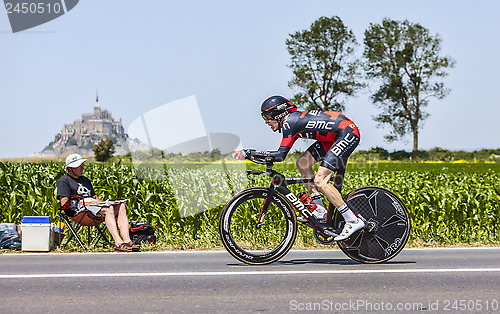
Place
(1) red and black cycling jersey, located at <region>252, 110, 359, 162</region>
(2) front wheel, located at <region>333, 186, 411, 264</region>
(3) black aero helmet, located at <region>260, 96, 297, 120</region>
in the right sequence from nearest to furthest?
(1) red and black cycling jersey, located at <region>252, 110, 359, 162</region>, (3) black aero helmet, located at <region>260, 96, 297, 120</region>, (2) front wheel, located at <region>333, 186, 411, 264</region>

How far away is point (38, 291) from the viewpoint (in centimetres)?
642

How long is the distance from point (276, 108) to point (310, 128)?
1.59 feet

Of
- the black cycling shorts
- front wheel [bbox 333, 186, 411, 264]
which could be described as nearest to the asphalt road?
front wheel [bbox 333, 186, 411, 264]

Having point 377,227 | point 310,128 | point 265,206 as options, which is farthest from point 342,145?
point 377,227

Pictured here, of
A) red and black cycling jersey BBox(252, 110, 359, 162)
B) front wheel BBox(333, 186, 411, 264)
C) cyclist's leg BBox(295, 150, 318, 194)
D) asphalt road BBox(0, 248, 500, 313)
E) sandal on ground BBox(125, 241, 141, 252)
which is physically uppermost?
red and black cycling jersey BBox(252, 110, 359, 162)

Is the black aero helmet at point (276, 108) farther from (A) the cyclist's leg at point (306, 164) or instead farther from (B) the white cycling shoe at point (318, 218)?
(B) the white cycling shoe at point (318, 218)

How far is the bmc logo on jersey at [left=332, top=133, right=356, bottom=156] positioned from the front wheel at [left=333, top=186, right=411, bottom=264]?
77 cm

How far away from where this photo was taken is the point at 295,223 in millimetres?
7363

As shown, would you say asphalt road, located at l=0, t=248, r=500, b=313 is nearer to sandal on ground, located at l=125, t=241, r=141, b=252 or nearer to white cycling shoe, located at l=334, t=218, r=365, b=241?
sandal on ground, located at l=125, t=241, r=141, b=252

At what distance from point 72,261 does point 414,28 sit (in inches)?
2514

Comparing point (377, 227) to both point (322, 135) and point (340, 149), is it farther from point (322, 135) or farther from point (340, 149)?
point (322, 135)

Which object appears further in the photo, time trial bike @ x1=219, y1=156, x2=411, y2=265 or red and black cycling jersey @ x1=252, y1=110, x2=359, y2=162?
time trial bike @ x1=219, y1=156, x2=411, y2=265

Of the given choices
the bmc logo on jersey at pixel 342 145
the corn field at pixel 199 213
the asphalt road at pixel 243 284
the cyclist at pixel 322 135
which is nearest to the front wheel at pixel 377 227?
the asphalt road at pixel 243 284

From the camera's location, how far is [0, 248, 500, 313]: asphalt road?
574 centimetres
